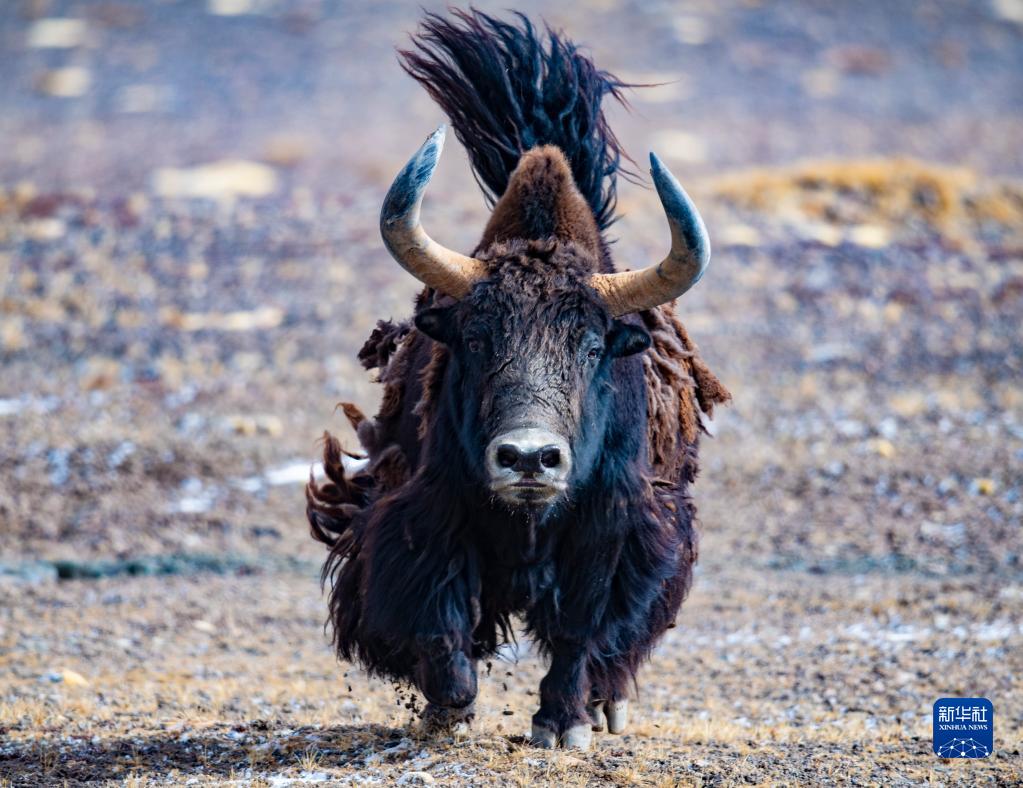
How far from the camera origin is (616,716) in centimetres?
606

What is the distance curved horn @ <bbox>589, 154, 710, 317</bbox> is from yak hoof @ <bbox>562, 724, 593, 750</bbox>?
1.55 metres

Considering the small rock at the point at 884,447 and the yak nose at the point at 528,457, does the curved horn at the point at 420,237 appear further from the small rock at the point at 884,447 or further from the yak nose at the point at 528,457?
the small rock at the point at 884,447

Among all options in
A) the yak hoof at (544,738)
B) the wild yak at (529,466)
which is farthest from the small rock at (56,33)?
the yak hoof at (544,738)

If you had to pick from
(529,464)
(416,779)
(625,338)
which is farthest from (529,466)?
(416,779)

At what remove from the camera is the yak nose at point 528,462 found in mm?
4691

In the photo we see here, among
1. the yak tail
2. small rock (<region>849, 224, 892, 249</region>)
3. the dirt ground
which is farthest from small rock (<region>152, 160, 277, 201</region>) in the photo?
the yak tail

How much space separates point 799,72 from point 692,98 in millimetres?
3867

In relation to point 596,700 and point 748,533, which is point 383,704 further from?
point 748,533

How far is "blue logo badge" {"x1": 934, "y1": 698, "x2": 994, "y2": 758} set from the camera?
538 centimetres

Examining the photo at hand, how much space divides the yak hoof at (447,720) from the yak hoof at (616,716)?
2.63 ft

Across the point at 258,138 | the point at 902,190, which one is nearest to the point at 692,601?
the point at 902,190

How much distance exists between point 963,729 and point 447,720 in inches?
78.4

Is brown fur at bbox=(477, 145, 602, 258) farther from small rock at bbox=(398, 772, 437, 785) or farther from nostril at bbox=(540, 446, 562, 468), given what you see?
small rock at bbox=(398, 772, 437, 785)

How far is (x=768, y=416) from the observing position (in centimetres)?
1331
